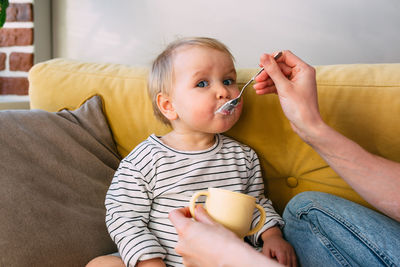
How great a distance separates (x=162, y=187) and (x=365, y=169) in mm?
505

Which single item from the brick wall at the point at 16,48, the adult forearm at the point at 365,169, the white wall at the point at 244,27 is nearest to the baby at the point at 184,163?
the adult forearm at the point at 365,169

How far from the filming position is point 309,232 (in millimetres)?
912

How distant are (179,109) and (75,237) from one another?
17.1 inches

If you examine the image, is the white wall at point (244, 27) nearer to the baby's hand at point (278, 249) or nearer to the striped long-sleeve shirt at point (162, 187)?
the striped long-sleeve shirt at point (162, 187)

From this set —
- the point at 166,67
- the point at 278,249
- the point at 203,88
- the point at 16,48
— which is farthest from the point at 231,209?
the point at 16,48

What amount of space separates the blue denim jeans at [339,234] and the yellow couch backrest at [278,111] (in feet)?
0.51

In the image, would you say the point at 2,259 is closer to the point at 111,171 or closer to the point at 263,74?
the point at 111,171

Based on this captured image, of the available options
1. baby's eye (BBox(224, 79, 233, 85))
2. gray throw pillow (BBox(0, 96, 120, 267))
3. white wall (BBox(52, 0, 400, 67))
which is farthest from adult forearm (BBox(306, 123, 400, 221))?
white wall (BBox(52, 0, 400, 67))

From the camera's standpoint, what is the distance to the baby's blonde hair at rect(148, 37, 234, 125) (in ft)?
3.51

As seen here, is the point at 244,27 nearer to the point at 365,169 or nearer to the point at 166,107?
the point at 166,107

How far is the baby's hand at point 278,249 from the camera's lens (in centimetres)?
91

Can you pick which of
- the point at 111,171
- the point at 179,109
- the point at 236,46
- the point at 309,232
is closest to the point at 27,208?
the point at 111,171

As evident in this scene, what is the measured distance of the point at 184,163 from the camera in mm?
1028

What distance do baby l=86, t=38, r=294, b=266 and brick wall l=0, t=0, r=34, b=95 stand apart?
115 cm
